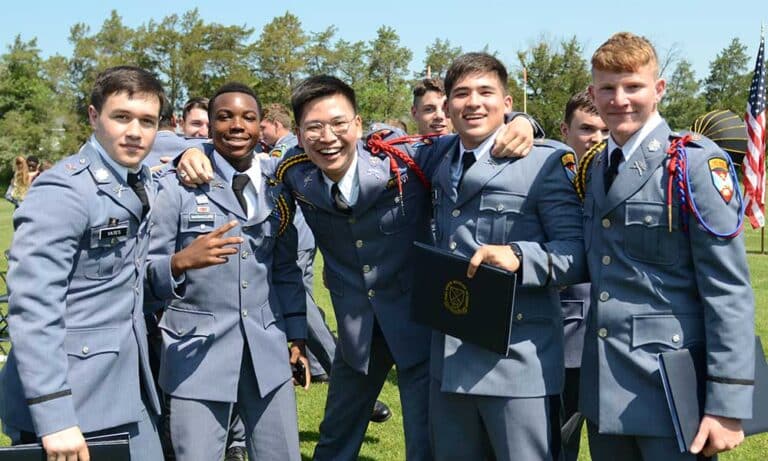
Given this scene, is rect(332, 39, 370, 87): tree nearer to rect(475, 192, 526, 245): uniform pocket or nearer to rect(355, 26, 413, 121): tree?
rect(355, 26, 413, 121): tree

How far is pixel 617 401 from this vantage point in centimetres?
289

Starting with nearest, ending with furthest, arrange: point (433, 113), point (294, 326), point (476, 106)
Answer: point (476, 106)
point (294, 326)
point (433, 113)

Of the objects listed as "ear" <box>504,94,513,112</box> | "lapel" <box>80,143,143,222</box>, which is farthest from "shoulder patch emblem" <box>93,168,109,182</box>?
"ear" <box>504,94,513,112</box>

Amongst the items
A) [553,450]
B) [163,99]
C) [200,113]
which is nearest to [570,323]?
[553,450]

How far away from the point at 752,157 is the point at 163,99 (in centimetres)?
1334

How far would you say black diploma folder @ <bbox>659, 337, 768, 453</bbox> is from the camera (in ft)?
9.01

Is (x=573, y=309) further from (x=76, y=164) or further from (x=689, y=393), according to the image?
(x=76, y=164)

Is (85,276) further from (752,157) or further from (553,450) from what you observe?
(752,157)

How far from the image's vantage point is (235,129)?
3.82m

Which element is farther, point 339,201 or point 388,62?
point 388,62

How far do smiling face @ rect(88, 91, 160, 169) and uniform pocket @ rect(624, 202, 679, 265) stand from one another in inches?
74.6

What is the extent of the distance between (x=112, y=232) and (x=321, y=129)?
1.15m

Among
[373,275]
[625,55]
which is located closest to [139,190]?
[373,275]

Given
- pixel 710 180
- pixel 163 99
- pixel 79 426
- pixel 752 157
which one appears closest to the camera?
pixel 710 180
